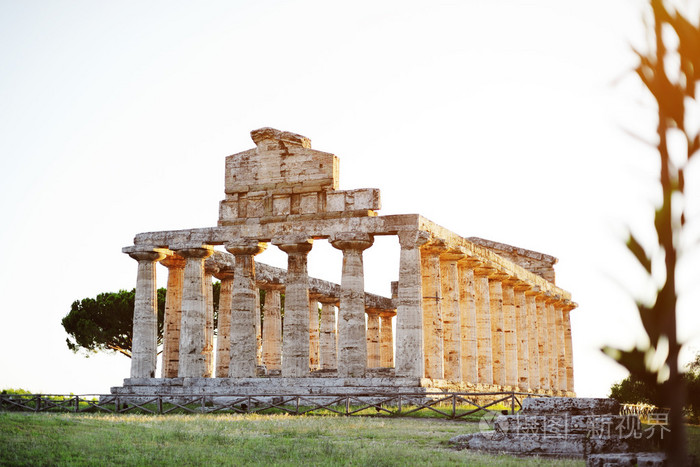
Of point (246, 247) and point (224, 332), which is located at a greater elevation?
point (246, 247)

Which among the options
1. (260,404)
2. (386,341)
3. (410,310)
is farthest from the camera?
(386,341)

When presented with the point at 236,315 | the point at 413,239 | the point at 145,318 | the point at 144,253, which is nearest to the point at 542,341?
the point at 413,239

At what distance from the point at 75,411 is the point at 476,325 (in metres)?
19.4

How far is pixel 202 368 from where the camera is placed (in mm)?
34719

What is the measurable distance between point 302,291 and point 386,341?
82.0 ft

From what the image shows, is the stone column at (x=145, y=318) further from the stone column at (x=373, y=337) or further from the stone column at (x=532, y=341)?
the stone column at (x=532, y=341)

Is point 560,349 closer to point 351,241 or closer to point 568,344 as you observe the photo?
point 568,344

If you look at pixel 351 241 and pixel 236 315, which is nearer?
pixel 351 241

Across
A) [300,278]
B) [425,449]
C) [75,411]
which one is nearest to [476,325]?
[300,278]

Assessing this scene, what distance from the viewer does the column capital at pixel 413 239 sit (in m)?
31.5

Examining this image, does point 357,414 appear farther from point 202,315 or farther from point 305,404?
point 202,315

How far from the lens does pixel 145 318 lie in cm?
3616

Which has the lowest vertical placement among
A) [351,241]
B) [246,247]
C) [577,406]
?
[577,406]

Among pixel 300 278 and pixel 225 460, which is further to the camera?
pixel 300 278
